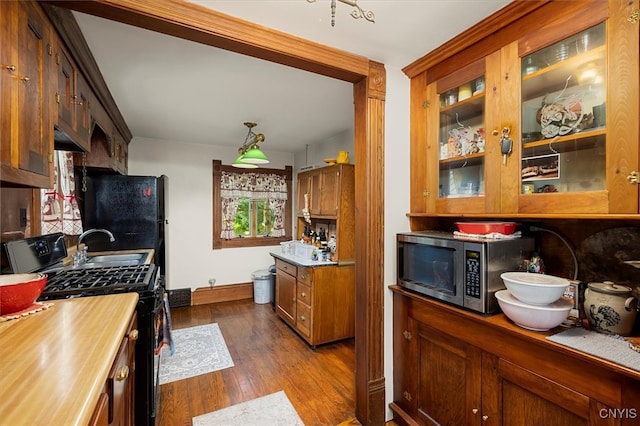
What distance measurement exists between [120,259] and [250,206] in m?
2.26

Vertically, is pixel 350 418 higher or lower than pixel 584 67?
lower

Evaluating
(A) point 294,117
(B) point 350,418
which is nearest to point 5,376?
(B) point 350,418

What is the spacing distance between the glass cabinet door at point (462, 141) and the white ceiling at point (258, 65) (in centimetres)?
35

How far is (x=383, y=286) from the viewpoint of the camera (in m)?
1.96

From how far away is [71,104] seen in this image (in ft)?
5.54

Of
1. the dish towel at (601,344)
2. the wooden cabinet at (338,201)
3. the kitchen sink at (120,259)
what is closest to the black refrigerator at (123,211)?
the kitchen sink at (120,259)

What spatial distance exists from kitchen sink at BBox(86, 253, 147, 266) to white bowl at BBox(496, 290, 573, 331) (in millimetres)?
2936

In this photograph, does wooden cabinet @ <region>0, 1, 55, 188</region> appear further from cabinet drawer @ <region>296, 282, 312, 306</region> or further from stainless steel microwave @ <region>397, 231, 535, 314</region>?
cabinet drawer @ <region>296, 282, 312, 306</region>

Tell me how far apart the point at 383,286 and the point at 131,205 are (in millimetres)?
2981

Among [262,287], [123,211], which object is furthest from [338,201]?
[123,211]

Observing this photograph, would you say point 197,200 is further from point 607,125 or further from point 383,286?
→ point 607,125

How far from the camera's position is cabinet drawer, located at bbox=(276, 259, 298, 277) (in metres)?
3.43

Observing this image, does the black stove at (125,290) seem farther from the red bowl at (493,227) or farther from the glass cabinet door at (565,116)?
the glass cabinet door at (565,116)

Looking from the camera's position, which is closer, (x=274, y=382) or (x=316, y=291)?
(x=274, y=382)
